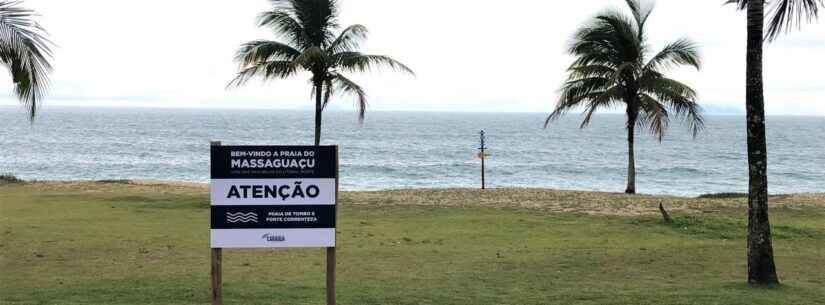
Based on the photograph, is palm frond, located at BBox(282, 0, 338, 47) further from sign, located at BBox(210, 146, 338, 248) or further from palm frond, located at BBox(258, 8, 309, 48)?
sign, located at BBox(210, 146, 338, 248)

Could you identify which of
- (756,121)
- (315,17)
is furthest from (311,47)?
Result: (756,121)

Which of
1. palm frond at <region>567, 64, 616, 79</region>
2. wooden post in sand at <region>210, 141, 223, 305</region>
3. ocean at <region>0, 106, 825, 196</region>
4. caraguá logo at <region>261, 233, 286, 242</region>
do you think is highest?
palm frond at <region>567, 64, 616, 79</region>

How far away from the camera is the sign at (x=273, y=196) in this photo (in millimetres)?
7570

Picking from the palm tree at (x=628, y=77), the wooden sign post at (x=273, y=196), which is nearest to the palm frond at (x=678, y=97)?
the palm tree at (x=628, y=77)

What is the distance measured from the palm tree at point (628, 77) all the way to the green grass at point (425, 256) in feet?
12.8

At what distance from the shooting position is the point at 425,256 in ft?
→ 44.7

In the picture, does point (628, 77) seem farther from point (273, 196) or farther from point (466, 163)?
point (466, 163)

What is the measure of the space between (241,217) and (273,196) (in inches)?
13.4

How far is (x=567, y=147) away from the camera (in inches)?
3841

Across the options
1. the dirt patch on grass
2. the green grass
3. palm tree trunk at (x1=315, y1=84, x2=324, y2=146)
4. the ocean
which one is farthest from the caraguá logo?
the ocean

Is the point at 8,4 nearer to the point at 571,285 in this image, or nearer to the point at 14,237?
the point at 14,237

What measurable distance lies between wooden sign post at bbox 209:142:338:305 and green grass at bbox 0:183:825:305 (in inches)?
77.4

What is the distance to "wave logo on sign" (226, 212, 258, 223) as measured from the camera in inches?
301

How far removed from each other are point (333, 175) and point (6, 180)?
2454cm
